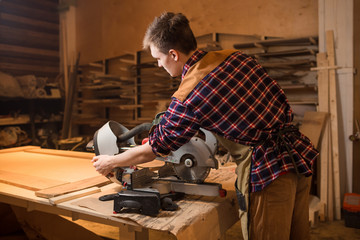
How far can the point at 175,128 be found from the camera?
132 cm

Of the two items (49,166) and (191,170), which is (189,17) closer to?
(49,166)

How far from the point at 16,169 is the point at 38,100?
3.91 m

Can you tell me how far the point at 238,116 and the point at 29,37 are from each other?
19.8 ft

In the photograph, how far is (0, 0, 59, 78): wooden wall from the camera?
585cm

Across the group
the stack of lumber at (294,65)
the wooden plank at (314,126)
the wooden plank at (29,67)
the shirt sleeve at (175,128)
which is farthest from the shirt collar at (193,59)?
the wooden plank at (29,67)

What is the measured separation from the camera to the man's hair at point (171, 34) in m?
1.39

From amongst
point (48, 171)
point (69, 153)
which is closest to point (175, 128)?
point (48, 171)

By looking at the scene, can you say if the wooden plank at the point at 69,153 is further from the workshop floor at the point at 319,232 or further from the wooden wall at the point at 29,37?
the wooden wall at the point at 29,37

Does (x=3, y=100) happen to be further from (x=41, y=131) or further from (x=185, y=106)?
(x=185, y=106)

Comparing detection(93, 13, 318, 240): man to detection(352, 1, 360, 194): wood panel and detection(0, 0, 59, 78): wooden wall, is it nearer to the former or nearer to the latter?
detection(352, 1, 360, 194): wood panel

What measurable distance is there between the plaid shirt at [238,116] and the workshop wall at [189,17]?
3.07 m

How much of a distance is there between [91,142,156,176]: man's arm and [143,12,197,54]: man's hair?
0.45 meters

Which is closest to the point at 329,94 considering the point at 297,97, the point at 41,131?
the point at 297,97

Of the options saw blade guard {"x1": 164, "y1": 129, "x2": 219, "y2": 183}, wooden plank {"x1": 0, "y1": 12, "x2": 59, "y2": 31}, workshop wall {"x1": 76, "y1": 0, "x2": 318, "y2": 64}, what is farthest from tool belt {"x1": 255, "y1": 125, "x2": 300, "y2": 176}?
wooden plank {"x1": 0, "y1": 12, "x2": 59, "y2": 31}
